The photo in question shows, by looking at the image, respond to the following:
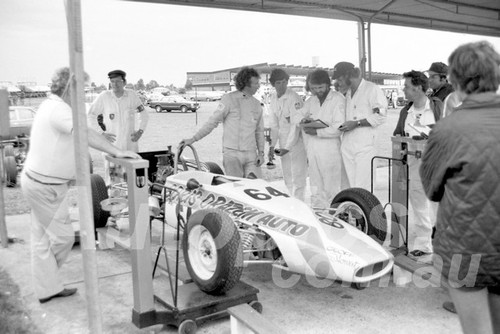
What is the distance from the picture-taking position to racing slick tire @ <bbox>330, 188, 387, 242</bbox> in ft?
15.3

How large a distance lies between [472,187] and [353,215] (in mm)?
2691

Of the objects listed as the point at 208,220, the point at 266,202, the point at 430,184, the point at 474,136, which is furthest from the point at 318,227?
the point at 474,136

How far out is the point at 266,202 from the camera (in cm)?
452

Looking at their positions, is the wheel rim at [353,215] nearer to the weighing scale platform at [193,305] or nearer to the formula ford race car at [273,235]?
the formula ford race car at [273,235]

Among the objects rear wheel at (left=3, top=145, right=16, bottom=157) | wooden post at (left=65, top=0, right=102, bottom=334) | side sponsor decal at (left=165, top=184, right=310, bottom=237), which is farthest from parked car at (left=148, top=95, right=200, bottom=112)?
wooden post at (left=65, top=0, right=102, bottom=334)

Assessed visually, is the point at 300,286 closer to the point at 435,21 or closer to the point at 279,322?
the point at 279,322

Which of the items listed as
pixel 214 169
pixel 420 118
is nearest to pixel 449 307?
pixel 420 118

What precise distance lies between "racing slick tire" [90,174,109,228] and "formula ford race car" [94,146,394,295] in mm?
1253

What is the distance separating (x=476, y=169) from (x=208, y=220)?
7.23ft

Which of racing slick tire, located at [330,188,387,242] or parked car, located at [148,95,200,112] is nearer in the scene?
racing slick tire, located at [330,188,387,242]

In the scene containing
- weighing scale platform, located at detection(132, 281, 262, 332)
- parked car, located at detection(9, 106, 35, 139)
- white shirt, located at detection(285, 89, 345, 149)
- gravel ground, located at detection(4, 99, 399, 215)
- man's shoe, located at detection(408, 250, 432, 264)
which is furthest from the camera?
parked car, located at detection(9, 106, 35, 139)

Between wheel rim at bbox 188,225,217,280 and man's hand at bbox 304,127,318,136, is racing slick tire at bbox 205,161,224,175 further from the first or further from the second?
wheel rim at bbox 188,225,217,280

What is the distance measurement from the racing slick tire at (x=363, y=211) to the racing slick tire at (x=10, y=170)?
796 centimetres

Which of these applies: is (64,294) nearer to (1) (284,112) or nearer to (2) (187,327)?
(2) (187,327)
